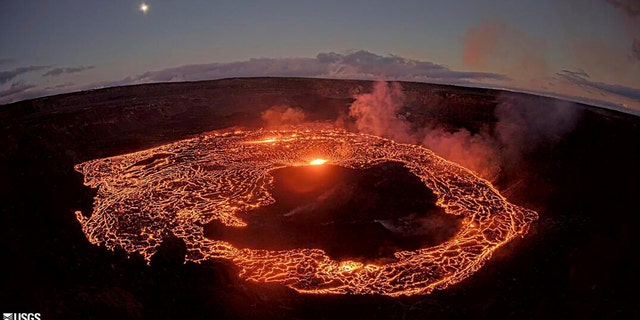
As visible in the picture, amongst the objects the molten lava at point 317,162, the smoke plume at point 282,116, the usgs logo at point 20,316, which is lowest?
the usgs logo at point 20,316

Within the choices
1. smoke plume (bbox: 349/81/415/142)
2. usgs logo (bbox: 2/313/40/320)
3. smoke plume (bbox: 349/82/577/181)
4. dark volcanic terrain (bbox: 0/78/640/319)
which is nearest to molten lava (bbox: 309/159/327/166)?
dark volcanic terrain (bbox: 0/78/640/319)

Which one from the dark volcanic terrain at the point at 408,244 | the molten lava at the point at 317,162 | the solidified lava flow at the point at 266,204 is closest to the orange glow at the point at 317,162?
the molten lava at the point at 317,162

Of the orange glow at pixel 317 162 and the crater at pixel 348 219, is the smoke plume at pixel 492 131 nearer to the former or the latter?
the crater at pixel 348 219

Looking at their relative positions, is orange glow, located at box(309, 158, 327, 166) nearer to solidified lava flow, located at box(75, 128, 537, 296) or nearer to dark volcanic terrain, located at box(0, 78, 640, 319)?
solidified lava flow, located at box(75, 128, 537, 296)

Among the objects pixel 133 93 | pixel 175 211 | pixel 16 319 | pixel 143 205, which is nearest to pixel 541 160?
pixel 175 211

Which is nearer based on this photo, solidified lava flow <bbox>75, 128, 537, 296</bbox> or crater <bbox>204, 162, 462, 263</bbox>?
solidified lava flow <bbox>75, 128, 537, 296</bbox>

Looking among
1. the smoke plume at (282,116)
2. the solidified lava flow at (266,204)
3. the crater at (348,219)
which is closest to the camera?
the solidified lava flow at (266,204)

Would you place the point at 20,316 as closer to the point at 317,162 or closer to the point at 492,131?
the point at 317,162
